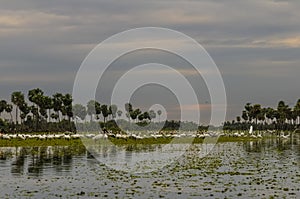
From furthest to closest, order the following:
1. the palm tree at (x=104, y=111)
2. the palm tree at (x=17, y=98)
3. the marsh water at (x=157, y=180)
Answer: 1. the palm tree at (x=104, y=111)
2. the palm tree at (x=17, y=98)
3. the marsh water at (x=157, y=180)

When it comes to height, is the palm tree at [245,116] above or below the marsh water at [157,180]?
above

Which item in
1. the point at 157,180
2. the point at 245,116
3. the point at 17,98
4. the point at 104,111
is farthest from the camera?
the point at 245,116

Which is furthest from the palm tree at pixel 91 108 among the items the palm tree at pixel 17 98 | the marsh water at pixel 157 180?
the marsh water at pixel 157 180

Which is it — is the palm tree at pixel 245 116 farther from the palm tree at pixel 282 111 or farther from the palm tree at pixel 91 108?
the palm tree at pixel 91 108

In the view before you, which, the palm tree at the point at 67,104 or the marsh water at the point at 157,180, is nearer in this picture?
the marsh water at the point at 157,180

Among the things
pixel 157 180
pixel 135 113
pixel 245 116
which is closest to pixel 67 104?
pixel 135 113

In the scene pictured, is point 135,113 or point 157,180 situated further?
point 135,113

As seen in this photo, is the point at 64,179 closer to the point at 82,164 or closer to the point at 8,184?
the point at 8,184

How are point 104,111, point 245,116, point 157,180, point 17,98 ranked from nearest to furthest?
point 157,180
point 17,98
point 104,111
point 245,116

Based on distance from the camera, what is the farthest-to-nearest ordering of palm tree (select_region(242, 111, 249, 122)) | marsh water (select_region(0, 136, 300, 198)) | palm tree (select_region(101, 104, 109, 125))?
1. palm tree (select_region(242, 111, 249, 122))
2. palm tree (select_region(101, 104, 109, 125))
3. marsh water (select_region(0, 136, 300, 198))

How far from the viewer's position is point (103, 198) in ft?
83.0

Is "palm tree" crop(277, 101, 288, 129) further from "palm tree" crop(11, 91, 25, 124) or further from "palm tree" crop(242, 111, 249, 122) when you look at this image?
"palm tree" crop(11, 91, 25, 124)

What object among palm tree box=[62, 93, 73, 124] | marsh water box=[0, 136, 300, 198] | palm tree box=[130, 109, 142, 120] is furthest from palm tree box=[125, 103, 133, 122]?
marsh water box=[0, 136, 300, 198]

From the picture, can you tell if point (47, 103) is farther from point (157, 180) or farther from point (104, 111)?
point (157, 180)
